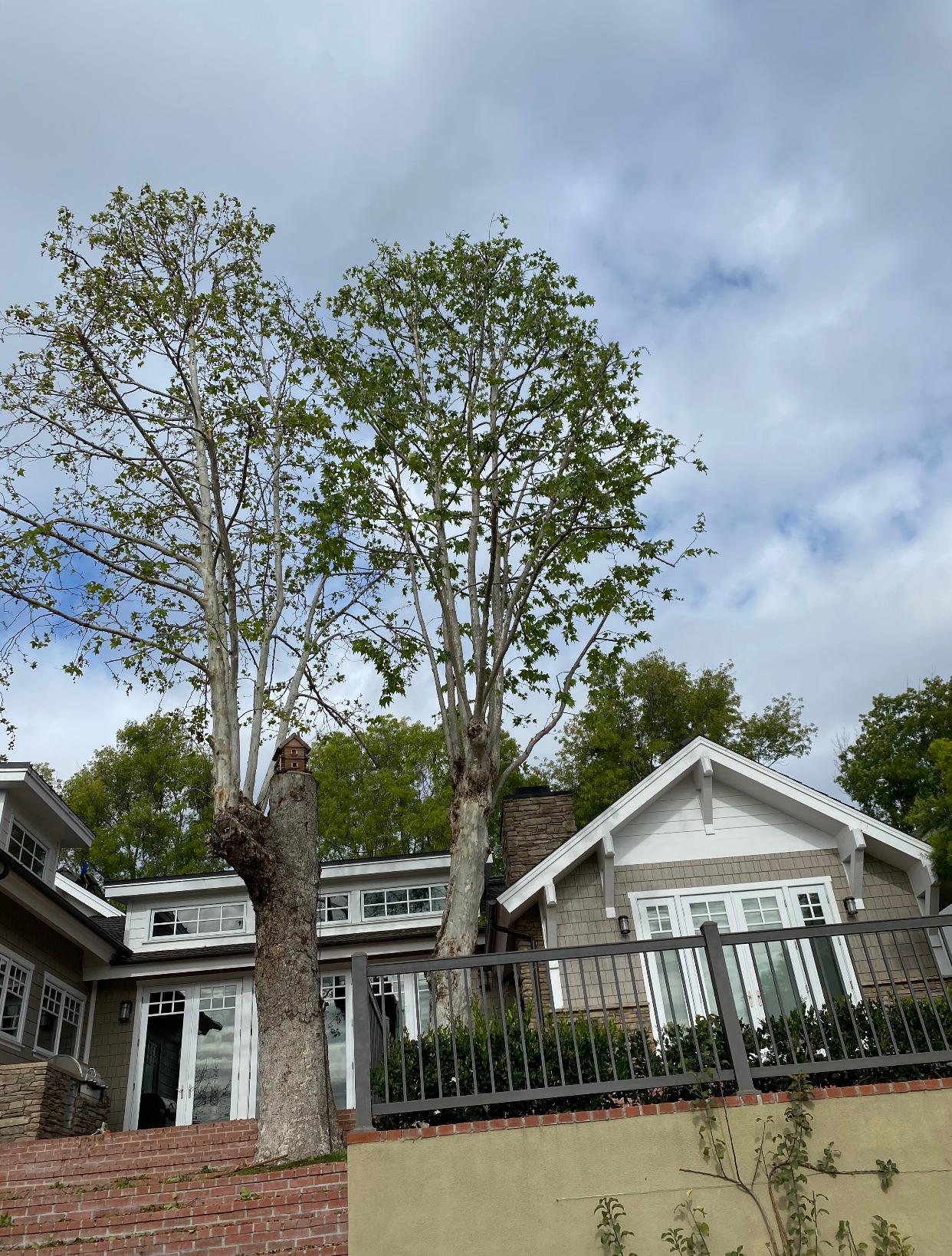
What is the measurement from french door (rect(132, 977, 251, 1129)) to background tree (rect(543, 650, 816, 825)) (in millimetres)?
Result: 14955

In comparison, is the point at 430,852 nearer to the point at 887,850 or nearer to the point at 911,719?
the point at 887,850

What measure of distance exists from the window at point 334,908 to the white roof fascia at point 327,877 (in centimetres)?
27

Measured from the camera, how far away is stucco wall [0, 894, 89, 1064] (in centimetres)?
1319

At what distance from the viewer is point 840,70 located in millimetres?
9031

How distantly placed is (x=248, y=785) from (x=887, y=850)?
319 inches

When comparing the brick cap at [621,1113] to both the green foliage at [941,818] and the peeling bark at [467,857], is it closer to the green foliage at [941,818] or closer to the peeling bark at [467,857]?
the peeling bark at [467,857]

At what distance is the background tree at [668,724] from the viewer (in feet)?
96.2

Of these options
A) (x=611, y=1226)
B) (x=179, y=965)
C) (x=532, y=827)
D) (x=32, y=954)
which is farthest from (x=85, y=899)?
(x=611, y=1226)

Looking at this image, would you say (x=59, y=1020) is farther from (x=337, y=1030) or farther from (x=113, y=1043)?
(x=337, y=1030)

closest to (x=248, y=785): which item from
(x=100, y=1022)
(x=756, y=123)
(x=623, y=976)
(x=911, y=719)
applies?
(x=623, y=976)

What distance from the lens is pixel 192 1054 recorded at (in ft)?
51.0

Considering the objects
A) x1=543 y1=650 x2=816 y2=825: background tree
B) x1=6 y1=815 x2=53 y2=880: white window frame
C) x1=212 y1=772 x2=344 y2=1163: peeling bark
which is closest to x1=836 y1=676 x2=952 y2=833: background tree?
x1=543 y1=650 x2=816 y2=825: background tree

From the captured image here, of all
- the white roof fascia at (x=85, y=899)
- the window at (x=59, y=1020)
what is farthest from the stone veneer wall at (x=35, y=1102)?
the white roof fascia at (x=85, y=899)

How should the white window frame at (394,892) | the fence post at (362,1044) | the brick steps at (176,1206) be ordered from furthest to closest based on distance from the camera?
the white window frame at (394,892)
the brick steps at (176,1206)
the fence post at (362,1044)
